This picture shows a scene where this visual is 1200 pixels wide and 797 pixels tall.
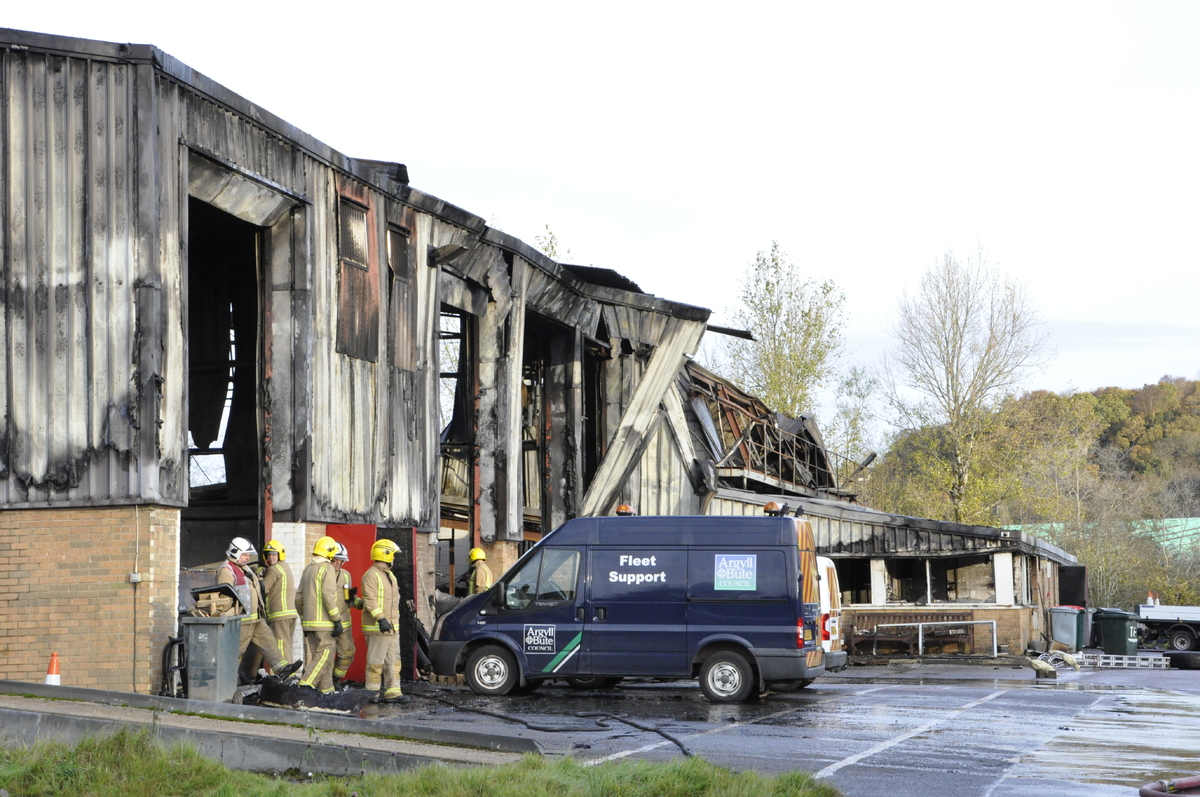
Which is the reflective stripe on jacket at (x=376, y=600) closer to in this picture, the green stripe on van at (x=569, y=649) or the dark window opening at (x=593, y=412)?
the green stripe on van at (x=569, y=649)

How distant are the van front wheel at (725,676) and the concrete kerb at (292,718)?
517 cm

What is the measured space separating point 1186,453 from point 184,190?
79965 millimetres

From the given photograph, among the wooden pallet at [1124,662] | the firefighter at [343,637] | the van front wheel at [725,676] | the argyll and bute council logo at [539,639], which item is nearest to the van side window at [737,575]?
the van front wheel at [725,676]

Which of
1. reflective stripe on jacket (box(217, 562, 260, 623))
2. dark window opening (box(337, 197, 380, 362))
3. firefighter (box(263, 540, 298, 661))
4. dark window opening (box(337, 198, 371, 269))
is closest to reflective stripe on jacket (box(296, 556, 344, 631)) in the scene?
firefighter (box(263, 540, 298, 661))

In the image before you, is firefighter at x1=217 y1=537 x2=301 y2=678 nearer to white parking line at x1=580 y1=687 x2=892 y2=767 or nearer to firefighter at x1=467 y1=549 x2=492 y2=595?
firefighter at x1=467 y1=549 x2=492 y2=595

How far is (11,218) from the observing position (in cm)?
1327

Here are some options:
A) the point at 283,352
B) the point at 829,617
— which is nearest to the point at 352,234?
the point at 283,352

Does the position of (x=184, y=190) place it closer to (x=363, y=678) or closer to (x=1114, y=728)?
(x=363, y=678)

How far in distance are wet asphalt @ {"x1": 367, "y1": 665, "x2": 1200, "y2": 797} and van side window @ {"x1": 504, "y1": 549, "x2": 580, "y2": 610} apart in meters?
1.18

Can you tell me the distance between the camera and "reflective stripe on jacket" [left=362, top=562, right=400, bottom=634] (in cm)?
1444

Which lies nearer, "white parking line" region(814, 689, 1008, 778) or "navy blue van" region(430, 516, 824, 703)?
"white parking line" region(814, 689, 1008, 778)

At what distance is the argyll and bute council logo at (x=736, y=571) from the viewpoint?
14664mm

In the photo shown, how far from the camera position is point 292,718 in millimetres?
10148

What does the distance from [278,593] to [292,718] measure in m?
4.35
